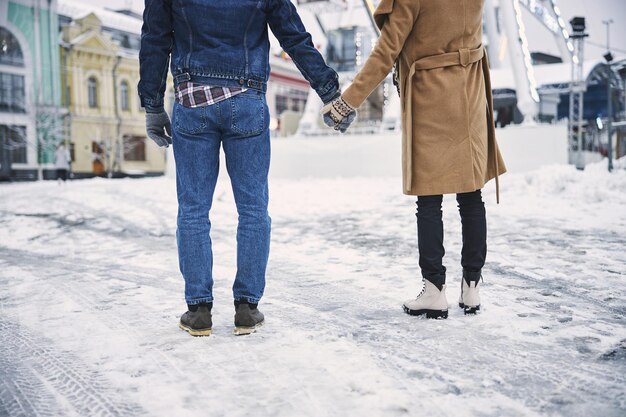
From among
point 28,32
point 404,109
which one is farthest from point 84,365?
point 28,32

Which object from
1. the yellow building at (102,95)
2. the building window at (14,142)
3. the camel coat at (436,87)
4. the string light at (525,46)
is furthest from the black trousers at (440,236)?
the yellow building at (102,95)

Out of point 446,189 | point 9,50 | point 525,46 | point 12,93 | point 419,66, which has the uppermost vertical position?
point 9,50

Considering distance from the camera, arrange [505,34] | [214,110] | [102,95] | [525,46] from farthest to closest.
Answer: [102,95]
[505,34]
[525,46]
[214,110]

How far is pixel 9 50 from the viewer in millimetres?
22344

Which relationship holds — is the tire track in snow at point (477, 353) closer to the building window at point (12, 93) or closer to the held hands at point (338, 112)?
the held hands at point (338, 112)

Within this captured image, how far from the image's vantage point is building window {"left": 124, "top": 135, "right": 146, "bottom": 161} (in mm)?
27078

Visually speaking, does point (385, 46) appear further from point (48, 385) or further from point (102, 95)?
point (102, 95)

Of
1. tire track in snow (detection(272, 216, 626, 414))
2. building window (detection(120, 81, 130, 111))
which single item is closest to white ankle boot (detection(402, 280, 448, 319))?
tire track in snow (detection(272, 216, 626, 414))

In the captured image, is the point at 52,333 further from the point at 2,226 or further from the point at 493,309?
the point at 2,226

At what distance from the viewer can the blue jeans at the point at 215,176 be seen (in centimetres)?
228

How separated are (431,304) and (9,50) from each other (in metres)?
25.0

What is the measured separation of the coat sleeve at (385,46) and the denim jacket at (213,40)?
0.23 metres

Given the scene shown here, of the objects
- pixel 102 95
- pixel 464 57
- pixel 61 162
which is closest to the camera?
pixel 464 57

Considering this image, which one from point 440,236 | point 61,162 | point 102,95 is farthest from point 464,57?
point 102,95
